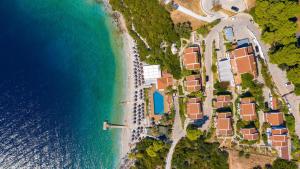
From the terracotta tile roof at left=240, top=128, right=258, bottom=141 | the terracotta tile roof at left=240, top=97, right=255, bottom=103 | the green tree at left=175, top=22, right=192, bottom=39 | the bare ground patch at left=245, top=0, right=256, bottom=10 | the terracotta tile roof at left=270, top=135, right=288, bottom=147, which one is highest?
the bare ground patch at left=245, top=0, right=256, bottom=10

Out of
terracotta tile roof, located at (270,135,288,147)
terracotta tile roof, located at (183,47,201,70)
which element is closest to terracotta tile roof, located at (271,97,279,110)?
terracotta tile roof, located at (270,135,288,147)

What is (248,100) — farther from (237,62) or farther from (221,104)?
(237,62)

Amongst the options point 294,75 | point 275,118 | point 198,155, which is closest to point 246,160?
point 198,155

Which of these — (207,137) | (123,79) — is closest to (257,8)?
(207,137)

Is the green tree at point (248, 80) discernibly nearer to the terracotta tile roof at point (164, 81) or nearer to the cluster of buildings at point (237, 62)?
the cluster of buildings at point (237, 62)

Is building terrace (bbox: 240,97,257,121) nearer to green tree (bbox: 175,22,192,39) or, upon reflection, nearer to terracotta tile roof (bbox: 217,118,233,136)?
terracotta tile roof (bbox: 217,118,233,136)

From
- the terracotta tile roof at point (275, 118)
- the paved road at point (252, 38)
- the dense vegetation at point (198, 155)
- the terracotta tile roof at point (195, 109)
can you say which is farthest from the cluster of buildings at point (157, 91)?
the terracotta tile roof at point (275, 118)
